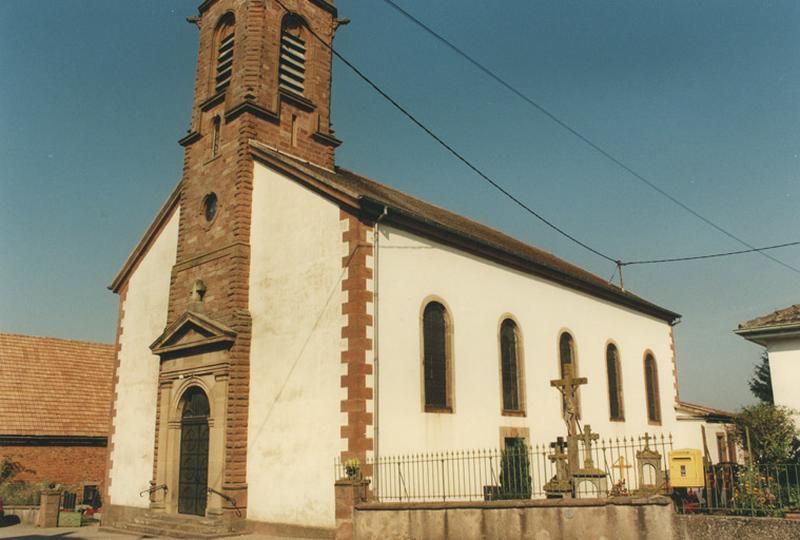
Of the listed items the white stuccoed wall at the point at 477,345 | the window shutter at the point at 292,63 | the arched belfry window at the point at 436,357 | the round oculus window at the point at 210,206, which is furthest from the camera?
the window shutter at the point at 292,63

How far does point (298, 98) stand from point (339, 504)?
1157cm

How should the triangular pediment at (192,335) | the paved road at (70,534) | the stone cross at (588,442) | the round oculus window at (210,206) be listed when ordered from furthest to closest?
1. the round oculus window at (210,206)
2. the triangular pediment at (192,335)
3. the paved road at (70,534)
4. the stone cross at (588,442)

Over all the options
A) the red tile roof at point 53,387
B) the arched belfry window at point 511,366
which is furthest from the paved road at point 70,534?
the arched belfry window at point 511,366

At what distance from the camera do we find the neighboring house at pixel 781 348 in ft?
59.1

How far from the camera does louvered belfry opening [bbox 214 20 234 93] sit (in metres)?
20.6

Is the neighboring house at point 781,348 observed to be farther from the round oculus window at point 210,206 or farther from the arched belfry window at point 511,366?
the round oculus window at point 210,206

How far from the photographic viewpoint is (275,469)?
1590cm

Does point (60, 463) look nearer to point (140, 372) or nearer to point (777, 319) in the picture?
point (140, 372)

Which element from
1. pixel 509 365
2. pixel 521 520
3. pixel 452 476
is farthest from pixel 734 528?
pixel 509 365

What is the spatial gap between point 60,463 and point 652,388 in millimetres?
21729

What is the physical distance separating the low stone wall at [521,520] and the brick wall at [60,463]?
658 inches

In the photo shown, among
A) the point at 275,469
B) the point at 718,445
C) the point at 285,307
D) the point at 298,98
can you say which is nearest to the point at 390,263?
the point at 285,307

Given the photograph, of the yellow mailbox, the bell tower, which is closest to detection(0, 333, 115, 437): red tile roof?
the bell tower

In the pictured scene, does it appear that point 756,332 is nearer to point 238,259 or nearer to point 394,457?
point 394,457
